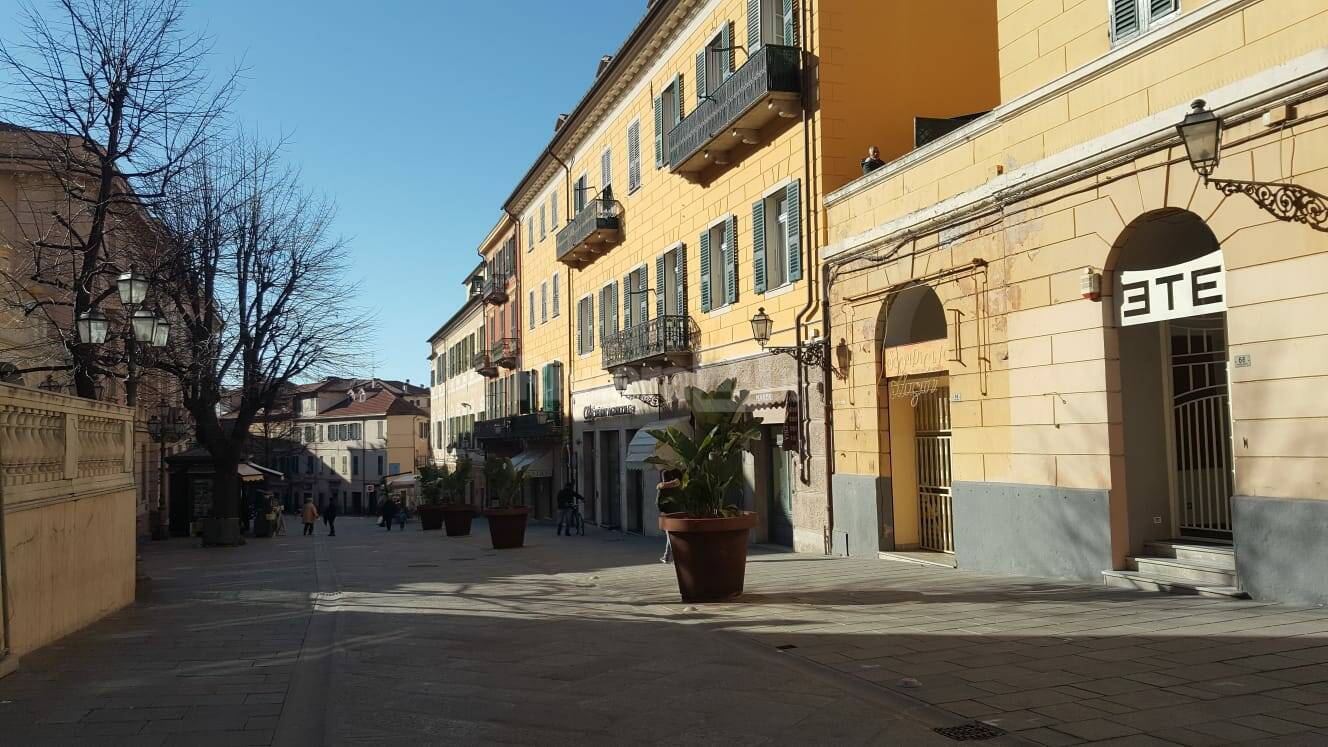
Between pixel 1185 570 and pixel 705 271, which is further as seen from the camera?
pixel 705 271

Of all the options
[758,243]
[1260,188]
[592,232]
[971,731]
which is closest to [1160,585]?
[1260,188]

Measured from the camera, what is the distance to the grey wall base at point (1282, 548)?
27.4 ft

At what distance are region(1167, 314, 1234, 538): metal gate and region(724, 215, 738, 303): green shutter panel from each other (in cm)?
931

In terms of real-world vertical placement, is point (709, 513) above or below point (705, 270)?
below

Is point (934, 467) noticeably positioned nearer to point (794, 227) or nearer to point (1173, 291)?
point (794, 227)

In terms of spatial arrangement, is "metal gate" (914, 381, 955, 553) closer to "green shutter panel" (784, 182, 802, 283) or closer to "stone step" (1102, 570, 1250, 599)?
Answer: "green shutter panel" (784, 182, 802, 283)

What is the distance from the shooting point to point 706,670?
309 inches

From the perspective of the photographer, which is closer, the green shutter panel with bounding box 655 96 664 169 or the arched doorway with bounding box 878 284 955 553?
the arched doorway with bounding box 878 284 955 553

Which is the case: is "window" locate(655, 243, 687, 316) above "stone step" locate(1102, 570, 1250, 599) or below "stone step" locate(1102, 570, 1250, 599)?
above

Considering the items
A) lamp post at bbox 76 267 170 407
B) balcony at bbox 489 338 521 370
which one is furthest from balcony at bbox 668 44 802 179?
balcony at bbox 489 338 521 370

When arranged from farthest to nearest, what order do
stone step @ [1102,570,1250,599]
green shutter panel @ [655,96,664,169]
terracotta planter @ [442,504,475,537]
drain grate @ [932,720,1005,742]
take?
1. terracotta planter @ [442,504,475,537]
2. green shutter panel @ [655,96,664,169]
3. stone step @ [1102,570,1250,599]
4. drain grate @ [932,720,1005,742]

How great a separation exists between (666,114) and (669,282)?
375 centimetres

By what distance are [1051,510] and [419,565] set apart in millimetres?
11842

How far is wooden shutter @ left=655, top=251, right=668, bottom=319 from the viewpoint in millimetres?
23172
